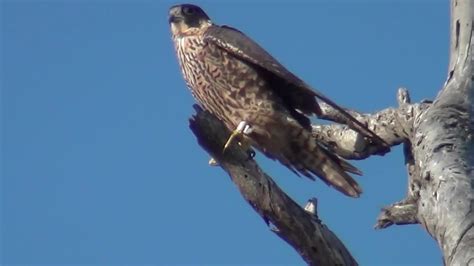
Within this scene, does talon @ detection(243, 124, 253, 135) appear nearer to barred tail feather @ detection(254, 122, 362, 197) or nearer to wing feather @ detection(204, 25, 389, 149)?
barred tail feather @ detection(254, 122, 362, 197)

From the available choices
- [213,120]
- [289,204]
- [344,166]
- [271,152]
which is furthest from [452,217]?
[271,152]

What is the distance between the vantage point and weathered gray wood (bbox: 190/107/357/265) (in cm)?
486

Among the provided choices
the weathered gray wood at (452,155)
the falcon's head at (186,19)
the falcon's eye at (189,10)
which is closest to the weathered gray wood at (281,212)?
the weathered gray wood at (452,155)

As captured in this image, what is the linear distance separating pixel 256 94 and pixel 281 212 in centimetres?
186

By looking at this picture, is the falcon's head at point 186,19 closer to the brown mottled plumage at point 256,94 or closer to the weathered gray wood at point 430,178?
the brown mottled plumage at point 256,94

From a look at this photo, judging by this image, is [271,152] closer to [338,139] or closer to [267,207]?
[338,139]

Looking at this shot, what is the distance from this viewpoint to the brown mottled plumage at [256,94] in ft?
21.2

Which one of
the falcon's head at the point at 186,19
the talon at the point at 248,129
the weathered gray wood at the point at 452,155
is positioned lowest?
the weathered gray wood at the point at 452,155

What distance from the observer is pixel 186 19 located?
746 cm

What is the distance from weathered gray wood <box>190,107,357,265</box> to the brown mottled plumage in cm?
134

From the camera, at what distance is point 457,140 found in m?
4.97

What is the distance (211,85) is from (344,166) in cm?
105

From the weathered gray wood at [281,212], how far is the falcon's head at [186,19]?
7.88 feet

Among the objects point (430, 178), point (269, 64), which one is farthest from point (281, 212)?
point (269, 64)
